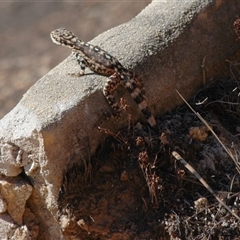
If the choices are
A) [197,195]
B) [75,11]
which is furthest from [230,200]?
[75,11]

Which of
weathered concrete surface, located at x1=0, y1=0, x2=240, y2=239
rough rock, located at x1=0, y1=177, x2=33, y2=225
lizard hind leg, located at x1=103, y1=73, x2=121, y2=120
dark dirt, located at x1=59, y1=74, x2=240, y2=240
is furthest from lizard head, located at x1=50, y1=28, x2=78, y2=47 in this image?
rough rock, located at x1=0, y1=177, x2=33, y2=225

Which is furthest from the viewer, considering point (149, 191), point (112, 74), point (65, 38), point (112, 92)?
point (65, 38)

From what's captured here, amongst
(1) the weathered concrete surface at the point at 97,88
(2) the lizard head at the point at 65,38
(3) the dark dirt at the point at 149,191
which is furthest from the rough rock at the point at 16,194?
(2) the lizard head at the point at 65,38

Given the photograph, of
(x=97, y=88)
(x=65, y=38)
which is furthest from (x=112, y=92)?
(x=65, y=38)

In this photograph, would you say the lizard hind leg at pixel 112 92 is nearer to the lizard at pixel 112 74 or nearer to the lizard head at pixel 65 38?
the lizard at pixel 112 74

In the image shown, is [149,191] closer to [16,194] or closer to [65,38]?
[16,194]

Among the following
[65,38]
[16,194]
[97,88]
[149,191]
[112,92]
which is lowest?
[149,191]

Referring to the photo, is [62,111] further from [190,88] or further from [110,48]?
[190,88]
